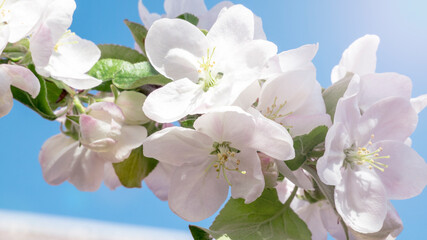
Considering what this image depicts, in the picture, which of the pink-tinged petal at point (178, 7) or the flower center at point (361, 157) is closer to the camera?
the flower center at point (361, 157)

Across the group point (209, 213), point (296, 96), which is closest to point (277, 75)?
point (296, 96)

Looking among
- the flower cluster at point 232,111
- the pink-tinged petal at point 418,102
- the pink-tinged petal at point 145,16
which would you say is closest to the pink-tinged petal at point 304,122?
the flower cluster at point 232,111

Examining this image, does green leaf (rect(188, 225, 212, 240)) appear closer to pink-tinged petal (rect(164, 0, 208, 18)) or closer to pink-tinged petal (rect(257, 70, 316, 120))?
pink-tinged petal (rect(257, 70, 316, 120))

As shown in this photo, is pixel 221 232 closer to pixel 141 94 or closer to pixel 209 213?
pixel 209 213

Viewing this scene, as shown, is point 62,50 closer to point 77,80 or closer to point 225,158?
point 77,80

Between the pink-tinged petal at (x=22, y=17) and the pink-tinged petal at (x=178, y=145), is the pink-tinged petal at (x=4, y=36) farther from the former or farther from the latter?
the pink-tinged petal at (x=178, y=145)

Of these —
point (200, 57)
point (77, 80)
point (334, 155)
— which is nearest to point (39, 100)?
point (77, 80)
